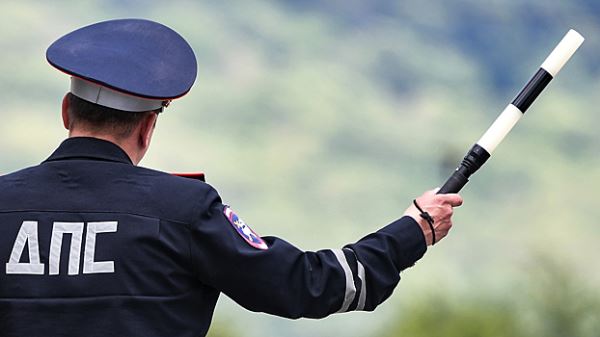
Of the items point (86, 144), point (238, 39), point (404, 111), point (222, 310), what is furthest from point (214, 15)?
point (86, 144)

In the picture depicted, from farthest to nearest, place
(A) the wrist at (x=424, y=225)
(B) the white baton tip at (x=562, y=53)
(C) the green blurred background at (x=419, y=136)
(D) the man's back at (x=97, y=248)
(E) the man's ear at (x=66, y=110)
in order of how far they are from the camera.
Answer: (C) the green blurred background at (x=419, y=136), (B) the white baton tip at (x=562, y=53), (A) the wrist at (x=424, y=225), (E) the man's ear at (x=66, y=110), (D) the man's back at (x=97, y=248)

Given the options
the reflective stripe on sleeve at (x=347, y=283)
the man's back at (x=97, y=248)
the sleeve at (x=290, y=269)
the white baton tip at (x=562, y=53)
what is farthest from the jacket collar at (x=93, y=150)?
the white baton tip at (x=562, y=53)

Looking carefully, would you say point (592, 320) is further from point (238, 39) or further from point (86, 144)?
point (86, 144)

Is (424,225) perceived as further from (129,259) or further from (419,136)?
A: (419,136)

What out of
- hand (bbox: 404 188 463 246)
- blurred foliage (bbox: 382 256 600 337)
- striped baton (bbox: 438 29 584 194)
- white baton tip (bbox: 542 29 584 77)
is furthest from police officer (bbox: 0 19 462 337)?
blurred foliage (bbox: 382 256 600 337)

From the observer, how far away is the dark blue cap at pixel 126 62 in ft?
6.16

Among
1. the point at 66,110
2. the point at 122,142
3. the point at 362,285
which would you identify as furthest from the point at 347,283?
the point at 66,110

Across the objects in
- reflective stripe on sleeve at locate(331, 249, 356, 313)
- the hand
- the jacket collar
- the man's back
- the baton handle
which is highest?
the baton handle

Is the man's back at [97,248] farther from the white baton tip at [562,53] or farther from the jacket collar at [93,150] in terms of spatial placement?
the white baton tip at [562,53]

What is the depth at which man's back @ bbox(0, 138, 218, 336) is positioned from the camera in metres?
→ 1.82

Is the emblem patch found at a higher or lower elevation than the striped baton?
lower

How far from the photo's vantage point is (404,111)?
5008 millimetres

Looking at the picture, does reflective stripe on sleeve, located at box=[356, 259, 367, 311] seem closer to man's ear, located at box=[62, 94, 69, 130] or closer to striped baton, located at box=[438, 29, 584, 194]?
striped baton, located at box=[438, 29, 584, 194]

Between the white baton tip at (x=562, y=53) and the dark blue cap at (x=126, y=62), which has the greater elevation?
the white baton tip at (x=562, y=53)
